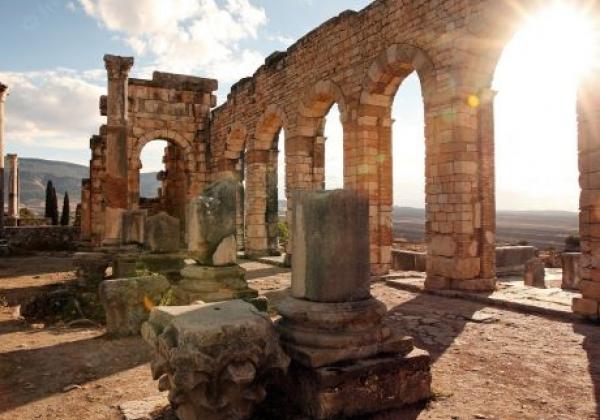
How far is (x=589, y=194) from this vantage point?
5.80 m

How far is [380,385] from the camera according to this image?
3113mm

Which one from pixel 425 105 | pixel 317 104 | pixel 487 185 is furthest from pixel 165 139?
pixel 487 185

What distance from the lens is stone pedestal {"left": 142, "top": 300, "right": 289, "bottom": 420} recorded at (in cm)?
272

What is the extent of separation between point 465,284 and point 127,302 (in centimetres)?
526

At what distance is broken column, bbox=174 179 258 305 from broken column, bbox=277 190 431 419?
2449mm

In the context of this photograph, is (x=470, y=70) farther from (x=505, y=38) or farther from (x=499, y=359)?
(x=499, y=359)

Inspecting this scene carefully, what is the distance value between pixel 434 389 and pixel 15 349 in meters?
4.44

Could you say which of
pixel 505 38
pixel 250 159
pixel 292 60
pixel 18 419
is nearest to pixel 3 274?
pixel 250 159

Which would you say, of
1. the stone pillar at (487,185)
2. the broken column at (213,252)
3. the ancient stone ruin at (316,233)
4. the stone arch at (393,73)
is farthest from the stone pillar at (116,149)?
the stone pillar at (487,185)

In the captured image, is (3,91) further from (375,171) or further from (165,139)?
(375,171)

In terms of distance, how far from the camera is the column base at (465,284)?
25.0 feet

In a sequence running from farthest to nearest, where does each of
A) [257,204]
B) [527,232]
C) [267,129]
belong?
[527,232] → [257,204] → [267,129]

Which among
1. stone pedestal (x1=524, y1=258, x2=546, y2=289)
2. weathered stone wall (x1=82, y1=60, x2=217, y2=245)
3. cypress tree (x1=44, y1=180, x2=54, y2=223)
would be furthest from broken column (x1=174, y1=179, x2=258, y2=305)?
cypress tree (x1=44, y1=180, x2=54, y2=223)

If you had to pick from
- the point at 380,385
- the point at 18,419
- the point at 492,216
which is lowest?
the point at 18,419
